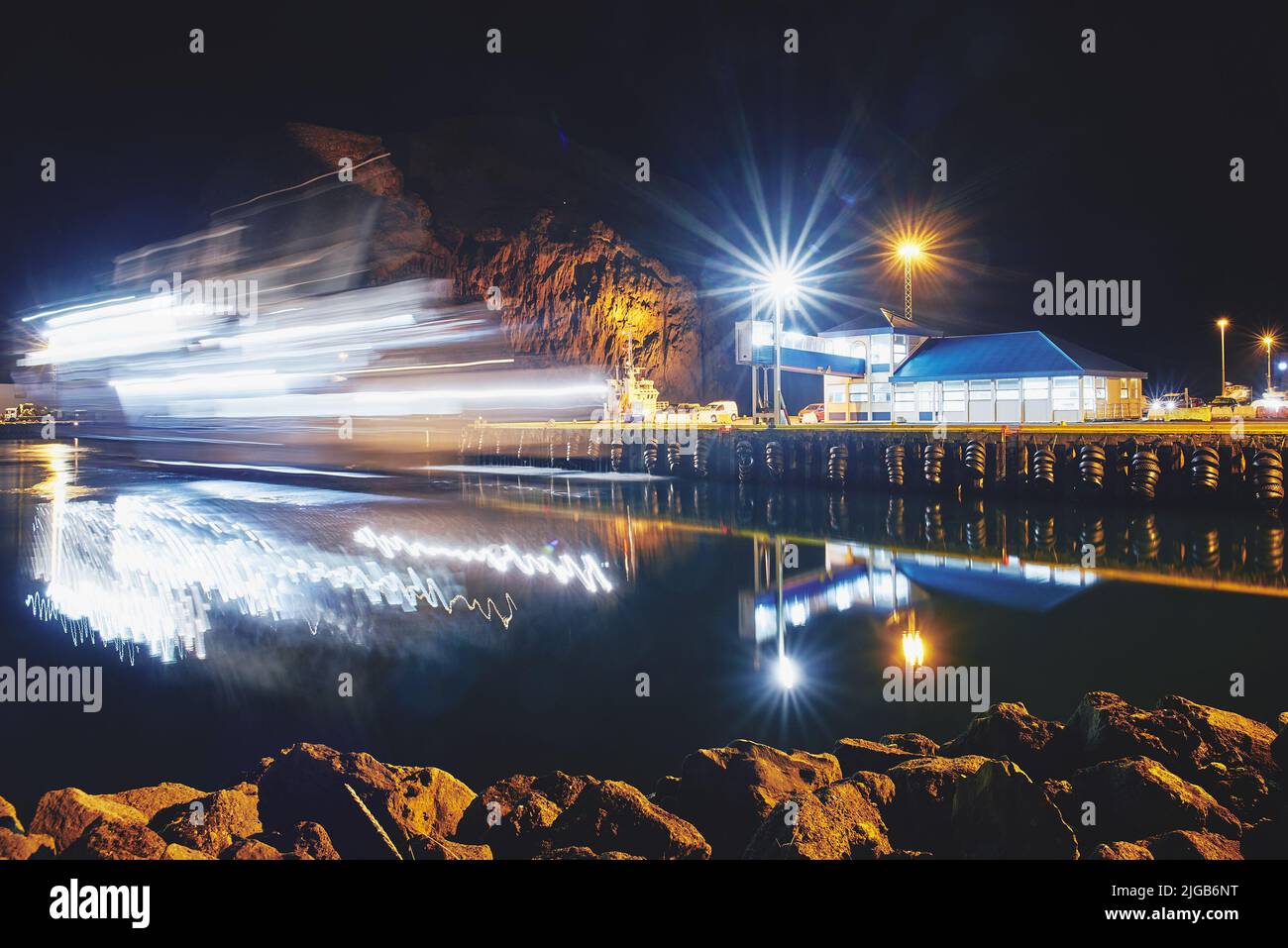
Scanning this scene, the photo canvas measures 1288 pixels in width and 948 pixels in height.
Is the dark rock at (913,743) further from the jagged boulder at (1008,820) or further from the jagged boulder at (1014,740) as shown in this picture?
the jagged boulder at (1008,820)

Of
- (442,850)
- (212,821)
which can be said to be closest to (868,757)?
(442,850)

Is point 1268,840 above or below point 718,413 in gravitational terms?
below

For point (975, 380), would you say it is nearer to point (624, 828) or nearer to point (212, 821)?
point (624, 828)

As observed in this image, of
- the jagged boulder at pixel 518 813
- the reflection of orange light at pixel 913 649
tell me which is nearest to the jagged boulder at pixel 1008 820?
the jagged boulder at pixel 518 813

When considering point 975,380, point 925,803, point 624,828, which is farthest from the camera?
point 975,380

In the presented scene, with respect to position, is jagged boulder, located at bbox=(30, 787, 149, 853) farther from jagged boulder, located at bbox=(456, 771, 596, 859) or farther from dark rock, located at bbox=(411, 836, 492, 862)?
jagged boulder, located at bbox=(456, 771, 596, 859)

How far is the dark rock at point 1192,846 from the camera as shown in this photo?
5.34 metres

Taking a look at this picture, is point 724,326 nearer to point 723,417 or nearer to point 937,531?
point 723,417

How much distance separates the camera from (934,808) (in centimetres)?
629

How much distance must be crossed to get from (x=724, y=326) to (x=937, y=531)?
7685cm

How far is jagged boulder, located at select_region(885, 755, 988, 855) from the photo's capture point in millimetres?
6082

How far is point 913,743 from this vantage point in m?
8.18

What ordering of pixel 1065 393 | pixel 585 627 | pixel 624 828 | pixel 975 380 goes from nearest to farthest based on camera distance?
pixel 624 828 → pixel 585 627 → pixel 1065 393 → pixel 975 380

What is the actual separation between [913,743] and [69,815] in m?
7.06
